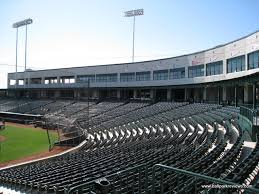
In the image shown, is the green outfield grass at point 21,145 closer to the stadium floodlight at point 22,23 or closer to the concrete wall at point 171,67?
the concrete wall at point 171,67

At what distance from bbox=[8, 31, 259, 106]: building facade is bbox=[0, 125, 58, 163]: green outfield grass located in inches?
840

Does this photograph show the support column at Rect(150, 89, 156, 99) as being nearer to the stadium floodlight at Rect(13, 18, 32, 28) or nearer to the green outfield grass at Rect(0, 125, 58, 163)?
the green outfield grass at Rect(0, 125, 58, 163)

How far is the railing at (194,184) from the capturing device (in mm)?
4691

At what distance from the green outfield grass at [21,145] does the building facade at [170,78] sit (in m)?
21.3

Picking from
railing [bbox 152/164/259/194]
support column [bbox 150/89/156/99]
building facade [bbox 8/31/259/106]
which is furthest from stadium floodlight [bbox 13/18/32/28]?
railing [bbox 152/164/259/194]

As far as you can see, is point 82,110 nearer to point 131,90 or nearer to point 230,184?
point 131,90

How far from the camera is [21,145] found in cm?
3256

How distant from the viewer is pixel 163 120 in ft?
105

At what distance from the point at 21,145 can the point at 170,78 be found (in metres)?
29.0

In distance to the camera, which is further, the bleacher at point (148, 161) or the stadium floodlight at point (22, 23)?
the stadium floodlight at point (22, 23)

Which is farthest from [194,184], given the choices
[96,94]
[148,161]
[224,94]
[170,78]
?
[96,94]

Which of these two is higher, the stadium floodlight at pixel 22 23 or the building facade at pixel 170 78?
the stadium floodlight at pixel 22 23

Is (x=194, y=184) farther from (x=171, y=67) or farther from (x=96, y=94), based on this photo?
(x=96, y=94)

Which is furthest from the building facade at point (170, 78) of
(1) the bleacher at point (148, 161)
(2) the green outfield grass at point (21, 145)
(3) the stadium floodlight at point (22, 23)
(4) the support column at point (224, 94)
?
(2) the green outfield grass at point (21, 145)
